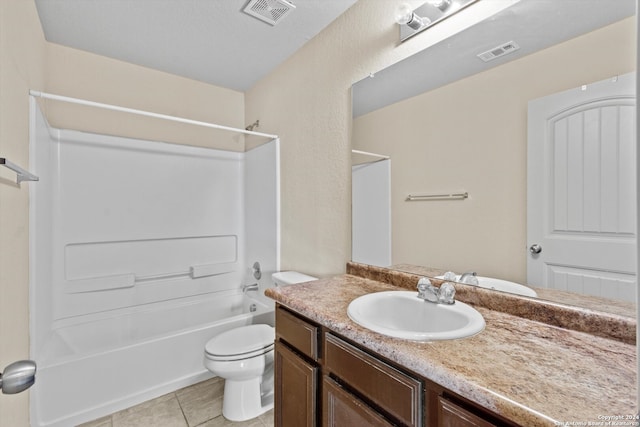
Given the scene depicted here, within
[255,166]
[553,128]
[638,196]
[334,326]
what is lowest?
[334,326]

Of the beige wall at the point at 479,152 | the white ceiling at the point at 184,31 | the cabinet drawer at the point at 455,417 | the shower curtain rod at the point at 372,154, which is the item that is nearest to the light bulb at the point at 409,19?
the beige wall at the point at 479,152

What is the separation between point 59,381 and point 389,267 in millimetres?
1906

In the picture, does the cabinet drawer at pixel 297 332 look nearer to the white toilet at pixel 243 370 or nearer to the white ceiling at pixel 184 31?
the white toilet at pixel 243 370

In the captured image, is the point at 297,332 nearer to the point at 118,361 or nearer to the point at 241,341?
the point at 241,341

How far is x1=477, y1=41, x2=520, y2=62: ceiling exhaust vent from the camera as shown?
1.04 meters

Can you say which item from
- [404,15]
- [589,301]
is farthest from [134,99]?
[589,301]

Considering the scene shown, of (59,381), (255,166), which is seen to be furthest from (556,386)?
(255,166)

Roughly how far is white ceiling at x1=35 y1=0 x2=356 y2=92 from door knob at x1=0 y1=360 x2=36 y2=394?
1.86 metres

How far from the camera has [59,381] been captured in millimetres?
1583

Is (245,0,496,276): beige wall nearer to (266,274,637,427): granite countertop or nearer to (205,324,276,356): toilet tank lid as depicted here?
(205,324,276,356): toilet tank lid

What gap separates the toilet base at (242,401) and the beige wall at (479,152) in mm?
1191

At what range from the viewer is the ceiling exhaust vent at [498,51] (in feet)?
3.42

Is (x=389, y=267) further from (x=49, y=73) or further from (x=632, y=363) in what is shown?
(x=49, y=73)

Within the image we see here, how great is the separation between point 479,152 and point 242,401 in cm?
185
